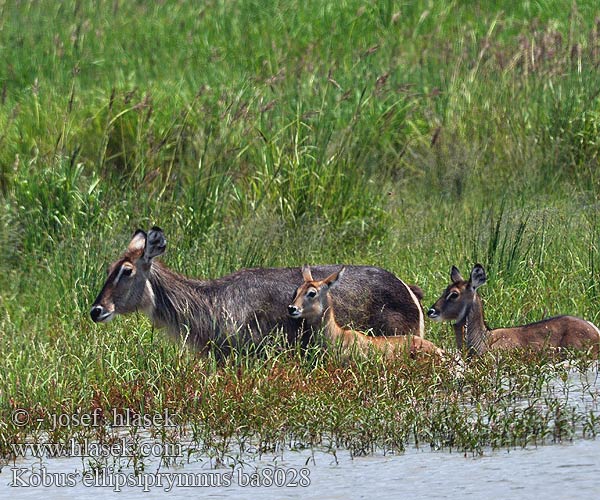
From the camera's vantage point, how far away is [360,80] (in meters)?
15.9

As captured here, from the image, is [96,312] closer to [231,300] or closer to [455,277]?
[231,300]

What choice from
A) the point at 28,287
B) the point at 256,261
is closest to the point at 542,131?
the point at 256,261

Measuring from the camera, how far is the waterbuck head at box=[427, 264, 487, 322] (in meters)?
8.98

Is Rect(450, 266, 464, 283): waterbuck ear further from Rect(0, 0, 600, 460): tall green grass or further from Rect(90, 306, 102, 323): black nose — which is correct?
Rect(90, 306, 102, 323): black nose

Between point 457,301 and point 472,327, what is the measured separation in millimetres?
190

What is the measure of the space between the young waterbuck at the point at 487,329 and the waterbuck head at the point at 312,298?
760 millimetres

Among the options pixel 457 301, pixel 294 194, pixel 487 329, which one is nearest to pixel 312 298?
pixel 457 301

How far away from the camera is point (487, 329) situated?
909cm

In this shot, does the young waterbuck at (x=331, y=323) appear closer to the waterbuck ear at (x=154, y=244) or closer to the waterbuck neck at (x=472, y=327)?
the waterbuck neck at (x=472, y=327)

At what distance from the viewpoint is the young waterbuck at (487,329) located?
856cm

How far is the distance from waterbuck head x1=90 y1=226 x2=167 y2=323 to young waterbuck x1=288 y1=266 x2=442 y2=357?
0.96 metres

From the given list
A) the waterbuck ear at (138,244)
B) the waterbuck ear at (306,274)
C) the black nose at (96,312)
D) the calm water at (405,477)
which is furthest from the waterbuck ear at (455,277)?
the calm water at (405,477)

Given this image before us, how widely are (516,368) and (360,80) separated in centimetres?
848

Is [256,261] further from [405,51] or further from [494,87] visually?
[405,51]
